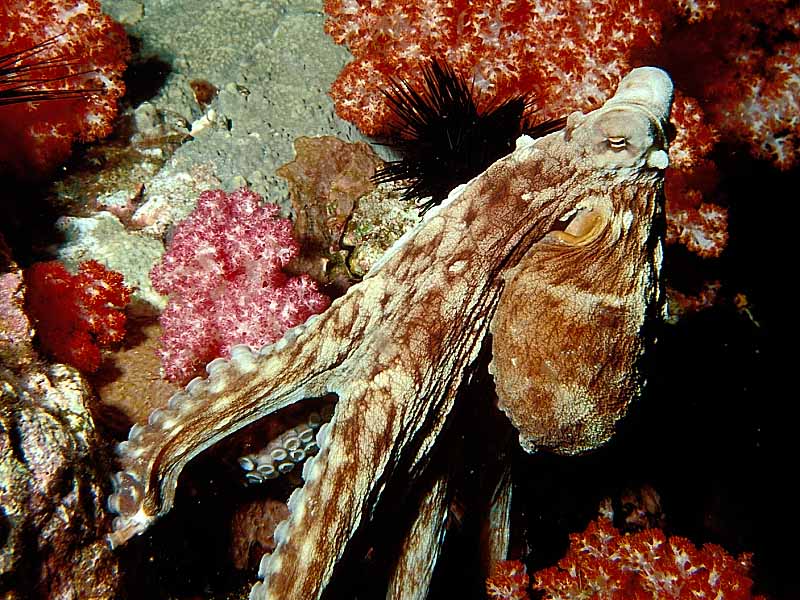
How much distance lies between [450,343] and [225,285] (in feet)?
4.56

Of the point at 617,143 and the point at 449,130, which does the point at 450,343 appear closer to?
the point at 617,143

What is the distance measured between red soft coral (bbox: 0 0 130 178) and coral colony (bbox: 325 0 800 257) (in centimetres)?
150

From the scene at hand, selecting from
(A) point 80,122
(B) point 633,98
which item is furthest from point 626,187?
(A) point 80,122

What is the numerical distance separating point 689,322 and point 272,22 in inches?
171

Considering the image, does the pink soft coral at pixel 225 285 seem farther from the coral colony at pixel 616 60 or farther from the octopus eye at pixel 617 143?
the octopus eye at pixel 617 143

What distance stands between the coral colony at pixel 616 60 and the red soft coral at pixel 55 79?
4.92ft

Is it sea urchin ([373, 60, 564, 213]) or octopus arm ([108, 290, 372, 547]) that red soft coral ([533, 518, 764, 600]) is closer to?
octopus arm ([108, 290, 372, 547])

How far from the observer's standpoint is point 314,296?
9.35 ft

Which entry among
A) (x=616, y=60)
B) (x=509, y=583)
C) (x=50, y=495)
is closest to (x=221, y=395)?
(x=50, y=495)

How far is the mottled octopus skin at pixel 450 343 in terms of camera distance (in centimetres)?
191

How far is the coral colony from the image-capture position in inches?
122

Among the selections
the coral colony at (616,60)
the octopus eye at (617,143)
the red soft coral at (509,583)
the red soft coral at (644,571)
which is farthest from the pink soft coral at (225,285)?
the red soft coral at (644,571)

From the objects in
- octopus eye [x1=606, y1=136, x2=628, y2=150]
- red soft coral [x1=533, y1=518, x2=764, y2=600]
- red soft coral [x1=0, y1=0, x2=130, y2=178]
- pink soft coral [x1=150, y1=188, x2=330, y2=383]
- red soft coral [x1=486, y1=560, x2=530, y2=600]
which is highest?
red soft coral [x1=0, y1=0, x2=130, y2=178]

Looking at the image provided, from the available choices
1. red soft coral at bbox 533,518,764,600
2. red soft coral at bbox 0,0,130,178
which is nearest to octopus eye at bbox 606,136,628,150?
red soft coral at bbox 533,518,764,600
